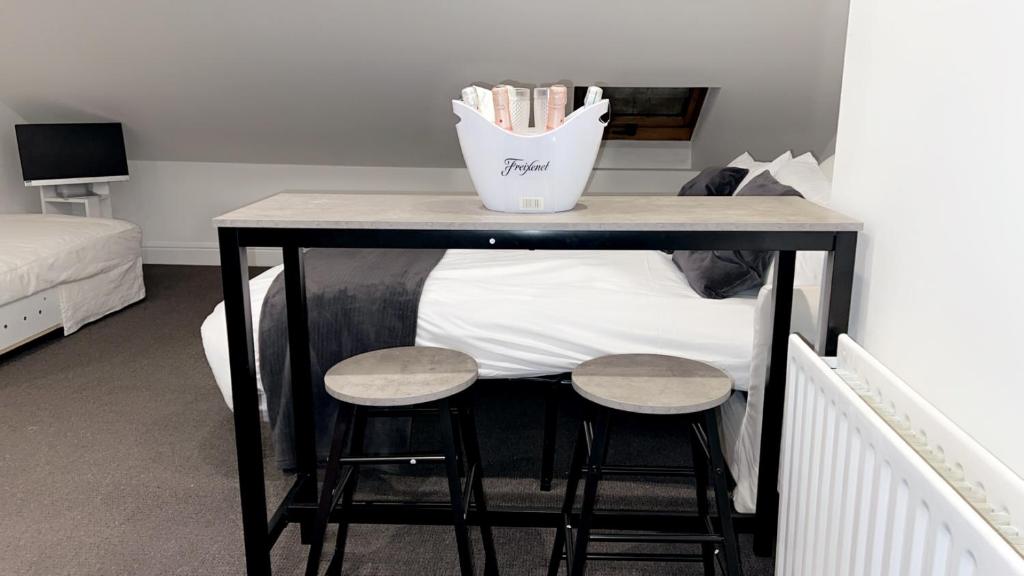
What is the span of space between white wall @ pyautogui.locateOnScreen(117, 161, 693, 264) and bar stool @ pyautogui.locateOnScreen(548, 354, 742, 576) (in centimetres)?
319

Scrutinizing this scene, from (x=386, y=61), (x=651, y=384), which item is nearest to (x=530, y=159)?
(x=651, y=384)

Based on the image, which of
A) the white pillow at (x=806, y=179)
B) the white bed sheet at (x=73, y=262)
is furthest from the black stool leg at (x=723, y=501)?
the white bed sheet at (x=73, y=262)

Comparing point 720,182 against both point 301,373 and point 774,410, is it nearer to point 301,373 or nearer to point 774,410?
point 774,410

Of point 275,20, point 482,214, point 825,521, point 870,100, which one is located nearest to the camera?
point 825,521

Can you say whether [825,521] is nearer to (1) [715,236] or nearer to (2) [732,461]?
(1) [715,236]

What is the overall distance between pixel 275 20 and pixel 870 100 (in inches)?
115

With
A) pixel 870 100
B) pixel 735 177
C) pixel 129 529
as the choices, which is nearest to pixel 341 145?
pixel 735 177

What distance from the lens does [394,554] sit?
1956 millimetres

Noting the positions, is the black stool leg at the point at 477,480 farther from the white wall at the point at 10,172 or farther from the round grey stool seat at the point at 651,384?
the white wall at the point at 10,172

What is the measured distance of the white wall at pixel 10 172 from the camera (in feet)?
15.0

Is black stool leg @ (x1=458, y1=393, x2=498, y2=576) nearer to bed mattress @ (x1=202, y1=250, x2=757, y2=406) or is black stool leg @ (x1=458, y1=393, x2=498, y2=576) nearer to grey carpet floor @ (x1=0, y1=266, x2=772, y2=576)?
grey carpet floor @ (x1=0, y1=266, x2=772, y2=576)

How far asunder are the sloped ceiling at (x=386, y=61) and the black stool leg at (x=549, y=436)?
6.15ft

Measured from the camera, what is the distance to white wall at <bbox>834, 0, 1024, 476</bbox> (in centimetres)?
93

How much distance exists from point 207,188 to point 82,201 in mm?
744
